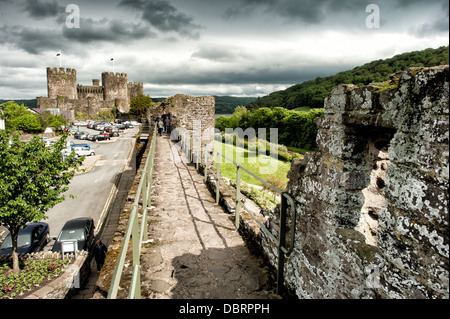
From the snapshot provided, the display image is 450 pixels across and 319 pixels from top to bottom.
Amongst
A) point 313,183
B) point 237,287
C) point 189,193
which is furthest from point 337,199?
point 189,193

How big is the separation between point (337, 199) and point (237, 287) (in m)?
1.81

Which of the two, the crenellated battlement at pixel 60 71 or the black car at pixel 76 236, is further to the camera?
the crenellated battlement at pixel 60 71

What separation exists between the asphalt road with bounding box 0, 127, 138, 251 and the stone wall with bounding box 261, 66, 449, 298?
48.4ft

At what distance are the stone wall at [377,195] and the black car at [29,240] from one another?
45.4 feet

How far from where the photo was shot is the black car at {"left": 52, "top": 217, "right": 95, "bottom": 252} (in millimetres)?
12820

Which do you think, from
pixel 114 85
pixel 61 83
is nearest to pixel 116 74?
pixel 114 85

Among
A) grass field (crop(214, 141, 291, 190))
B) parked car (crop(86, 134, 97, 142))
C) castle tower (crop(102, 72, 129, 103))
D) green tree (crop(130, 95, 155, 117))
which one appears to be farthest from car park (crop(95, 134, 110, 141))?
castle tower (crop(102, 72, 129, 103))

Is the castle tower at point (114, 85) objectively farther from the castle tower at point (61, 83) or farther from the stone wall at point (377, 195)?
the stone wall at point (377, 195)

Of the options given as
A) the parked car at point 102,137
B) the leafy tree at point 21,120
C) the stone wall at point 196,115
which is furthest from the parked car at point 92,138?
the stone wall at point 196,115

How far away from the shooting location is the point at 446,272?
1724mm

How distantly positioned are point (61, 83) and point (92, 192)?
195 feet

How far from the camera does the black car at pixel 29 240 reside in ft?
43.1
